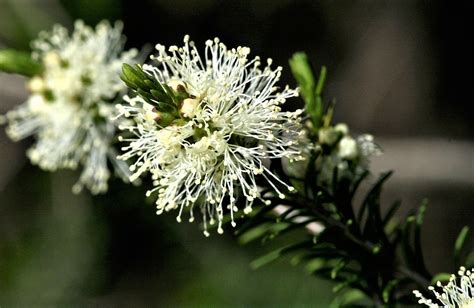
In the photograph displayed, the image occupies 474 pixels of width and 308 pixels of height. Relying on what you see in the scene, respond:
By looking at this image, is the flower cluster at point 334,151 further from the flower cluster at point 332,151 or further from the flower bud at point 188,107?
the flower bud at point 188,107

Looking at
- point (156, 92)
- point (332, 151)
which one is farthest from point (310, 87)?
point (156, 92)

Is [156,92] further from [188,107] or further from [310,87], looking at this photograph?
[310,87]

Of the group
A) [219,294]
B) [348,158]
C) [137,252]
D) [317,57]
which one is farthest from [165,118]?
[317,57]

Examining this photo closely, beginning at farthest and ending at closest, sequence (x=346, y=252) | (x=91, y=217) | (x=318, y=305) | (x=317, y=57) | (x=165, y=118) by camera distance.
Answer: (x=317, y=57), (x=91, y=217), (x=318, y=305), (x=346, y=252), (x=165, y=118)

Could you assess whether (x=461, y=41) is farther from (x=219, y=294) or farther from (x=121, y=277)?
(x=121, y=277)

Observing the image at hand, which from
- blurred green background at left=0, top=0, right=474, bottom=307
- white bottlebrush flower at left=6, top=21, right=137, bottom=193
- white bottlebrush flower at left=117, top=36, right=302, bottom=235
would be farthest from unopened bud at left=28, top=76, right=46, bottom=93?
blurred green background at left=0, top=0, right=474, bottom=307

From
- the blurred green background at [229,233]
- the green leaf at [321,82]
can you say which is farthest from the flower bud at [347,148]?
the blurred green background at [229,233]
